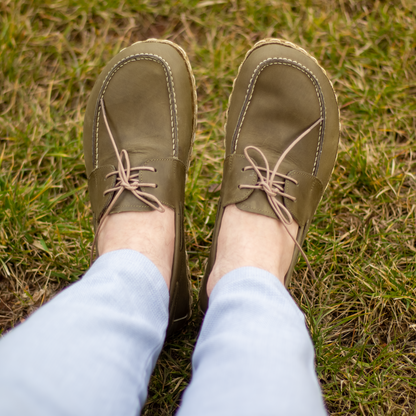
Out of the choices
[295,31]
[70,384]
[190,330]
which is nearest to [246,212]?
[190,330]

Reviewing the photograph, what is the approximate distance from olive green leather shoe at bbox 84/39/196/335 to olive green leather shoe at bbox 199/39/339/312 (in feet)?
0.70

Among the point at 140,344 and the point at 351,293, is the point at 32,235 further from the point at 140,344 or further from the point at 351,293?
the point at 351,293

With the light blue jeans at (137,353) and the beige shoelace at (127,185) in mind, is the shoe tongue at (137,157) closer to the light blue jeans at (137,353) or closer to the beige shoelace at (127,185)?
the beige shoelace at (127,185)

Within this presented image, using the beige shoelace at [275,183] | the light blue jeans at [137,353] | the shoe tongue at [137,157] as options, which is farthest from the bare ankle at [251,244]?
the shoe tongue at [137,157]

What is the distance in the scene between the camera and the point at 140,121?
140cm

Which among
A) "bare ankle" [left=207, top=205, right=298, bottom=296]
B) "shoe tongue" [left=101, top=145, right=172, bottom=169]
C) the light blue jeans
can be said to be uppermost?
"shoe tongue" [left=101, top=145, right=172, bottom=169]

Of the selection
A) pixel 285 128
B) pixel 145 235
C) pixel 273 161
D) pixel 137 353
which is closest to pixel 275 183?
pixel 273 161

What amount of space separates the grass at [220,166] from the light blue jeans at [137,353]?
45cm

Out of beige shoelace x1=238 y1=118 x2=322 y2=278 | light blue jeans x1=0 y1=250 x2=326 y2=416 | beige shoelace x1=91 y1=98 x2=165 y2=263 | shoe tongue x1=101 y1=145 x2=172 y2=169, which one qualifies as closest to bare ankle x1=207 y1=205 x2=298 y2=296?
beige shoelace x1=238 y1=118 x2=322 y2=278

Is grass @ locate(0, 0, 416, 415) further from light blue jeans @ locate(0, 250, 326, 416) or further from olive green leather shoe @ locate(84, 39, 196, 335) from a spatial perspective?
light blue jeans @ locate(0, 250, 326, 416)

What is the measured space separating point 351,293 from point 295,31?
3.96 feet

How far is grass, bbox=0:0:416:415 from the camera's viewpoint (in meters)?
1.27

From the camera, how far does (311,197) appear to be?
1.34 m

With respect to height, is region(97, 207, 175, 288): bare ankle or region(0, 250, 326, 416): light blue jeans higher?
region(0, 250, 326, 416): light blue jeans
